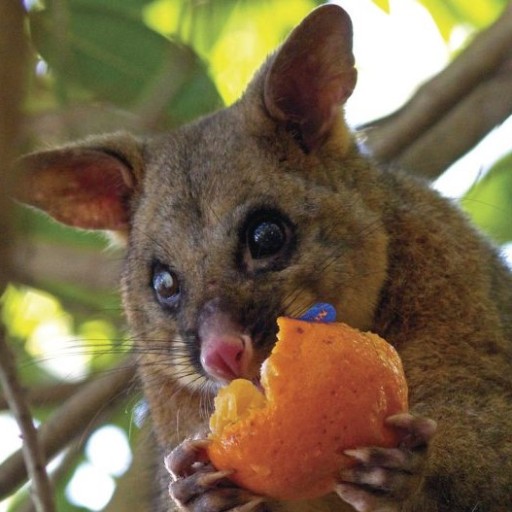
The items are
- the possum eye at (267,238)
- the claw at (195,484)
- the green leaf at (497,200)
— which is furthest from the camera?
the green leaf at (497,200)

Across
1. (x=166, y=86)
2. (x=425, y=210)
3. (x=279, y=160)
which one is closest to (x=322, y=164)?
(x=279, y=160)

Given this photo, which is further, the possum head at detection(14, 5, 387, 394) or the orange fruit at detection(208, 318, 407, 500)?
the possum head at detection(14, 5, 387, 394)

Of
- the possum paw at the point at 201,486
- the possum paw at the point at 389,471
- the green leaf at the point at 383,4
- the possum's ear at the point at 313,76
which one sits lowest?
the possum paw at the point at 389,471

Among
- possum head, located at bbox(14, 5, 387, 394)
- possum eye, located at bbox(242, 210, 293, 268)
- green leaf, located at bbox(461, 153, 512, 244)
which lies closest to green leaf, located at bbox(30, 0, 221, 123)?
possum head, located at bbox(14, 5, 387, 394)

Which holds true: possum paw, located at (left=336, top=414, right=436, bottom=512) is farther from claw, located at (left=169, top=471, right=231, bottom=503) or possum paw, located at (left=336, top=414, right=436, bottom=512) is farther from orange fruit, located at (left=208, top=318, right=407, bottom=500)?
claw, located at (left=169, top=471, right=231, bottom=503)

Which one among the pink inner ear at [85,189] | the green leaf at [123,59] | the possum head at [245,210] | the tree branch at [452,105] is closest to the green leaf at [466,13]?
the tree branch at [452,105]

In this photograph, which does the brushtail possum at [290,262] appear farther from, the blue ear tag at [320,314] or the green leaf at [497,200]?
the green leaf at [497,200]
